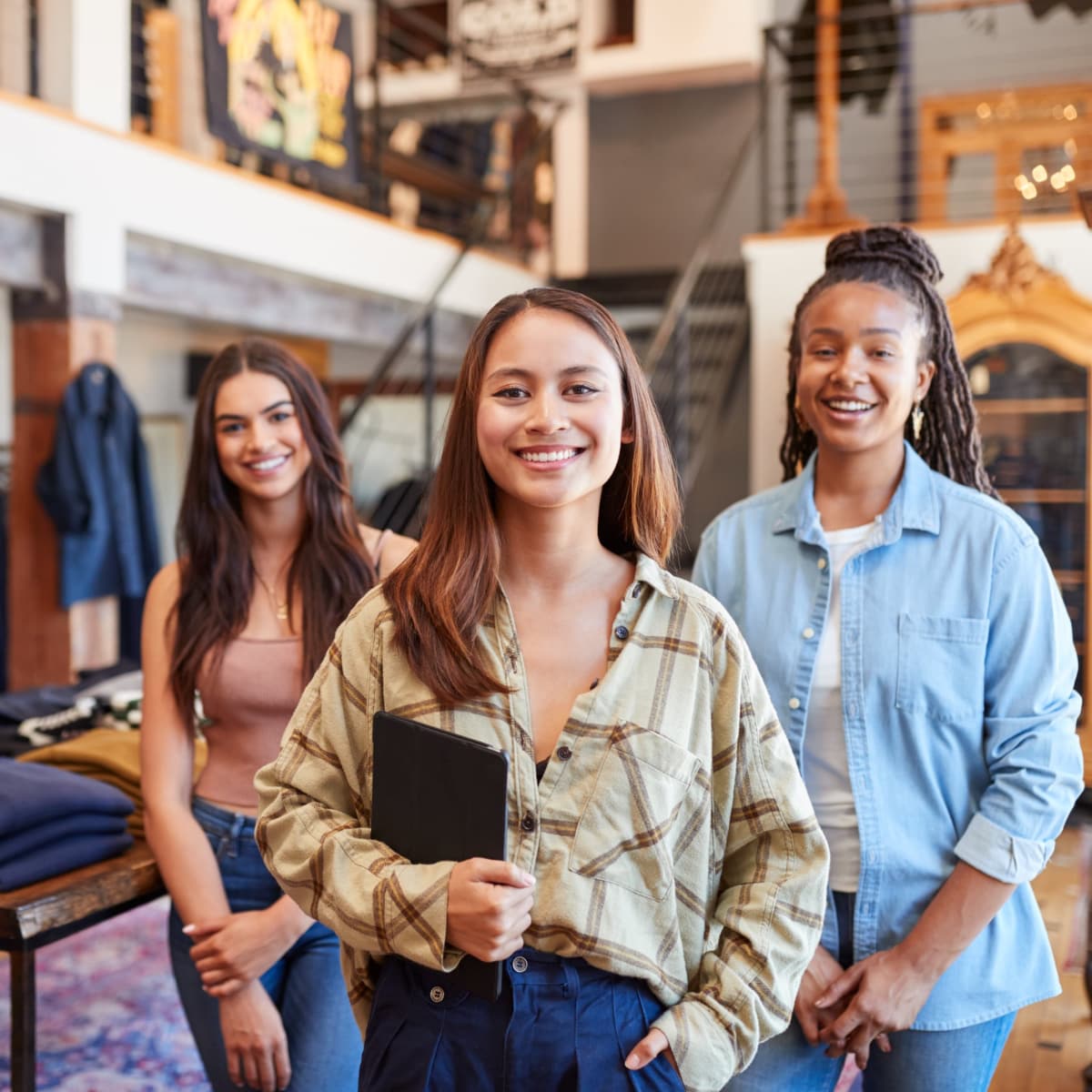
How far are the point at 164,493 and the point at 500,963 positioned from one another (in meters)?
7.86

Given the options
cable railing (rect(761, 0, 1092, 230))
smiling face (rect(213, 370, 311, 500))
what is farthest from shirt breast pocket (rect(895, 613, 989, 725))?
cable railing (rect(761, 0, 1092, 230))

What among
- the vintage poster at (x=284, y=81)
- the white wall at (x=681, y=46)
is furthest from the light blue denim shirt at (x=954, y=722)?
the white wall at (x=681, y=46)

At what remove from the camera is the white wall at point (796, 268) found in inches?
209

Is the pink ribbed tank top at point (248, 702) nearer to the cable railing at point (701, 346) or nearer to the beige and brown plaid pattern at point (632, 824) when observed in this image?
the beige and brown plaid pattern at point (632, 824)

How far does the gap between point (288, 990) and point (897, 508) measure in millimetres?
1109

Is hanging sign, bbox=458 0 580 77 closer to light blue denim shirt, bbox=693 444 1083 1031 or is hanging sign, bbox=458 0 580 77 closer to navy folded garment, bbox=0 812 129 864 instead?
navy folded garment, bbox=0 812 129 864

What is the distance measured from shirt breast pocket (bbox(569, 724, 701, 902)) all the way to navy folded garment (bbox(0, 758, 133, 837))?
1012 mm

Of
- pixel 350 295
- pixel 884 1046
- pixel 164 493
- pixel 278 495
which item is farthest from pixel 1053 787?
pixel 164 493

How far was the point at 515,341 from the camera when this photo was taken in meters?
1.18

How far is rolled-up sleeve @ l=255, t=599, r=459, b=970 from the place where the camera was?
1086 millimetres

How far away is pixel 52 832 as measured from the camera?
1.81 m

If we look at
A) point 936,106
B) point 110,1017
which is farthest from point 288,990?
point 936,106

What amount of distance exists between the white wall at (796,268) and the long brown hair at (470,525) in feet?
12.8

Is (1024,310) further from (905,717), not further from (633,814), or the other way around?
(633,814)
